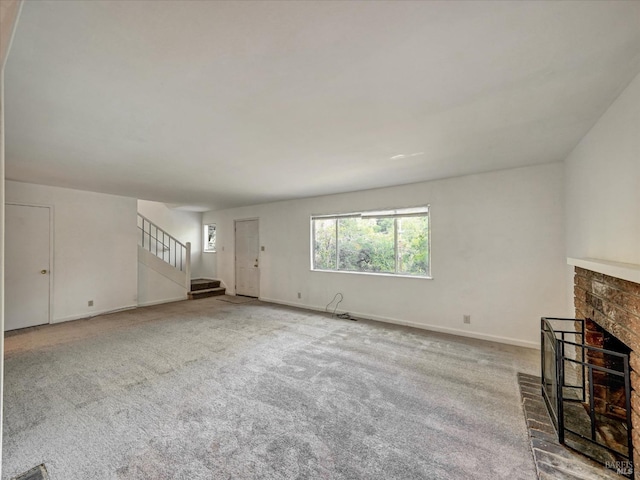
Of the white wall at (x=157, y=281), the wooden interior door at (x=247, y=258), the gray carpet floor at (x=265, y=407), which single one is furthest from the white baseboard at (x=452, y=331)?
the white wall at (x=157, y=281)

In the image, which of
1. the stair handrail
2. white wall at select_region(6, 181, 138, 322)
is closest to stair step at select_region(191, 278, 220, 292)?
the stair handrail

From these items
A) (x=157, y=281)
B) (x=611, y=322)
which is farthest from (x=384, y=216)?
(x=157, y=281)

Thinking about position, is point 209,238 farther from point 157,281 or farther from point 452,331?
point 452,331

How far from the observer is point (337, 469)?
1702mm

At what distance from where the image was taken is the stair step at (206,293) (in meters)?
7.03

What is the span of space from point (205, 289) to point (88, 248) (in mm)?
2776

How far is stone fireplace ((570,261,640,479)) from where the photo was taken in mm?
1596

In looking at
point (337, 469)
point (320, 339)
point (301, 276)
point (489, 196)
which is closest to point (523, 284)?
point (489, 196)

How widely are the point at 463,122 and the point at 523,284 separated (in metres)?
2.59

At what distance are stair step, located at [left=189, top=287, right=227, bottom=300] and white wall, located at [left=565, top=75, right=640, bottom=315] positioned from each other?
7322 millimetres

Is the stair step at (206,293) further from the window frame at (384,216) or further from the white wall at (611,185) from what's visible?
the white wall at (611,185)

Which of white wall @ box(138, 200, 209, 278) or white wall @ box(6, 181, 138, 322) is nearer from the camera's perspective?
white wall @ box(6, 181, 138, 322)

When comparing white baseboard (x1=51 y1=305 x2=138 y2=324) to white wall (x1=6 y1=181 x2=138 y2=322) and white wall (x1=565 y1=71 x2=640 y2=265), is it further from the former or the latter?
white wall (x1=565 y1=71 x2=640 y2=265)

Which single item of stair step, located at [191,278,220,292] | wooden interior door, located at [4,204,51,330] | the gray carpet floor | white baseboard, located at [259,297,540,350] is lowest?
the gray carpet floor
